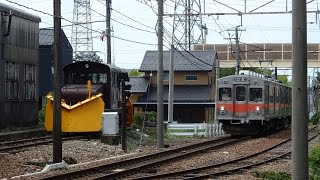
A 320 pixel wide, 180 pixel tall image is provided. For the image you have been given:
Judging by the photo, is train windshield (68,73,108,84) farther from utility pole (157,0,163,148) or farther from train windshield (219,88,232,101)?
train windshield (219,88,232,101)

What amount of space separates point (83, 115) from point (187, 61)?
1447 inches

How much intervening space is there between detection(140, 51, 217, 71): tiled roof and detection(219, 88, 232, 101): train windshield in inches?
979

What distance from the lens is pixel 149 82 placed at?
59.2 meters

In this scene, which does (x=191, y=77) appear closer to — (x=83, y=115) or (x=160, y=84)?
(x=160, y=84)

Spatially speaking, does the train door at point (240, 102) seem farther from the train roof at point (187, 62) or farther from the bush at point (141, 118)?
the train roof at point (187, 62)

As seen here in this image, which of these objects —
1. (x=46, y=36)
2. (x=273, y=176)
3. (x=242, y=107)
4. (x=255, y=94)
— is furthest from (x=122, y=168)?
(x=46, y=36)

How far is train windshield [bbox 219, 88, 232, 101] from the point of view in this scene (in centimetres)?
3250

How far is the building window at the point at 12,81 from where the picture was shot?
2741cm

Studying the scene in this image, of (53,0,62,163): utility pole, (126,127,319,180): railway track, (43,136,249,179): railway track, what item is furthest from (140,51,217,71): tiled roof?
(53,0,62,163): utility pole

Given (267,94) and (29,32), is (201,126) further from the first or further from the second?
(29,32)

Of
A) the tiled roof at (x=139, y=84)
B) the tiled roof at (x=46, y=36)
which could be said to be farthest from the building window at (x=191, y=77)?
the tiled roof at (x=46, y=36)

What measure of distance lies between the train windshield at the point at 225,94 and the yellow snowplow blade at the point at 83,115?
9.85 m

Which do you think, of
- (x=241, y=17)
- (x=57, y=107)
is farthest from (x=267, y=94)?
(x=57, y=107)

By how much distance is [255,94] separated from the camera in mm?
32031
